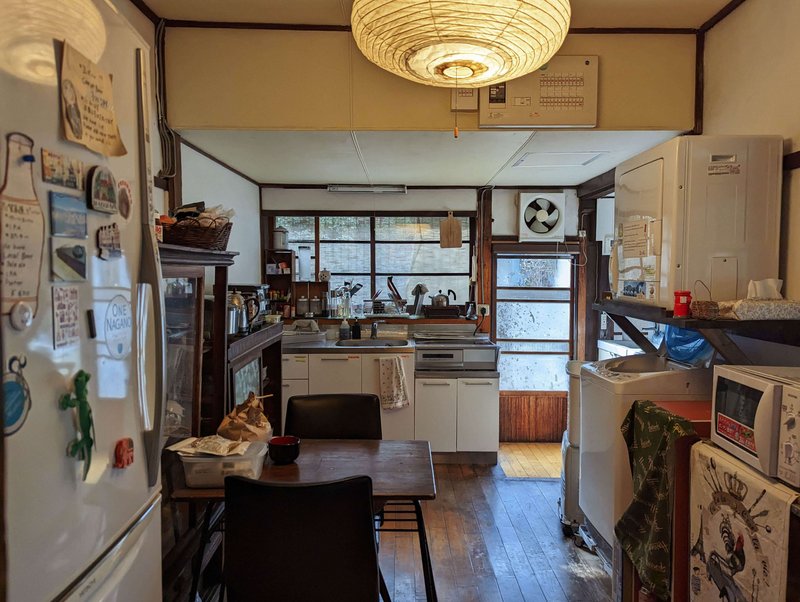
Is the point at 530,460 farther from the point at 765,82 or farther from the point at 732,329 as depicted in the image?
the point at 765,82

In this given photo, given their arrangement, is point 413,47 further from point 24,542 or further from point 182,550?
point 182,550

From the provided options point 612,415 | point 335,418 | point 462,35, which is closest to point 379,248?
point 335,418

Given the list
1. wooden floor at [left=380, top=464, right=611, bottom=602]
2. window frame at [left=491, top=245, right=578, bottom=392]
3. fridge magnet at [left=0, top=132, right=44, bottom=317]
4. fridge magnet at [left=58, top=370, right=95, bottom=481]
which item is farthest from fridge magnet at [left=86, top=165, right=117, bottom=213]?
window frame at [left=491, top=245, right=578, bottom=392]

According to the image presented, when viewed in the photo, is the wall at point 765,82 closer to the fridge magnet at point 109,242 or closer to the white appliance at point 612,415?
the white appliance at point 612,415

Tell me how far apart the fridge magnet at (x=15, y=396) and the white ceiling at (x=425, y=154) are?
88.5 inches

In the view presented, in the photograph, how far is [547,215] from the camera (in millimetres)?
4457

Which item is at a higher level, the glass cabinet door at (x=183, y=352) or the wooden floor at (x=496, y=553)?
the glass cabinet door at (x=183, y=352)

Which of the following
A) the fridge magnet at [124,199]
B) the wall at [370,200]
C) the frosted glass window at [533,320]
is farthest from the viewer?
the frosted glass window at [533,320]

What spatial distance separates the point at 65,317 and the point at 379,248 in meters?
3.91

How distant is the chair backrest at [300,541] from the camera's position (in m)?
1.36

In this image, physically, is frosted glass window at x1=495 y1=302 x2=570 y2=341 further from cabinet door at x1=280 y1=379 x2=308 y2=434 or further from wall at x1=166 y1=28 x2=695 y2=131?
wall at x1=166 y1=28 x2=695 y2=131

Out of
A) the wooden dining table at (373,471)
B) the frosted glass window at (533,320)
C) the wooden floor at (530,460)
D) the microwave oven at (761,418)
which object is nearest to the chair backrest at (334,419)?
the wooden dining table at (373,471)

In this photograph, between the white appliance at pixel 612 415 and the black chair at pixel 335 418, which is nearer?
the white appliance at pixel 612 415

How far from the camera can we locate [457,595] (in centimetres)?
229
